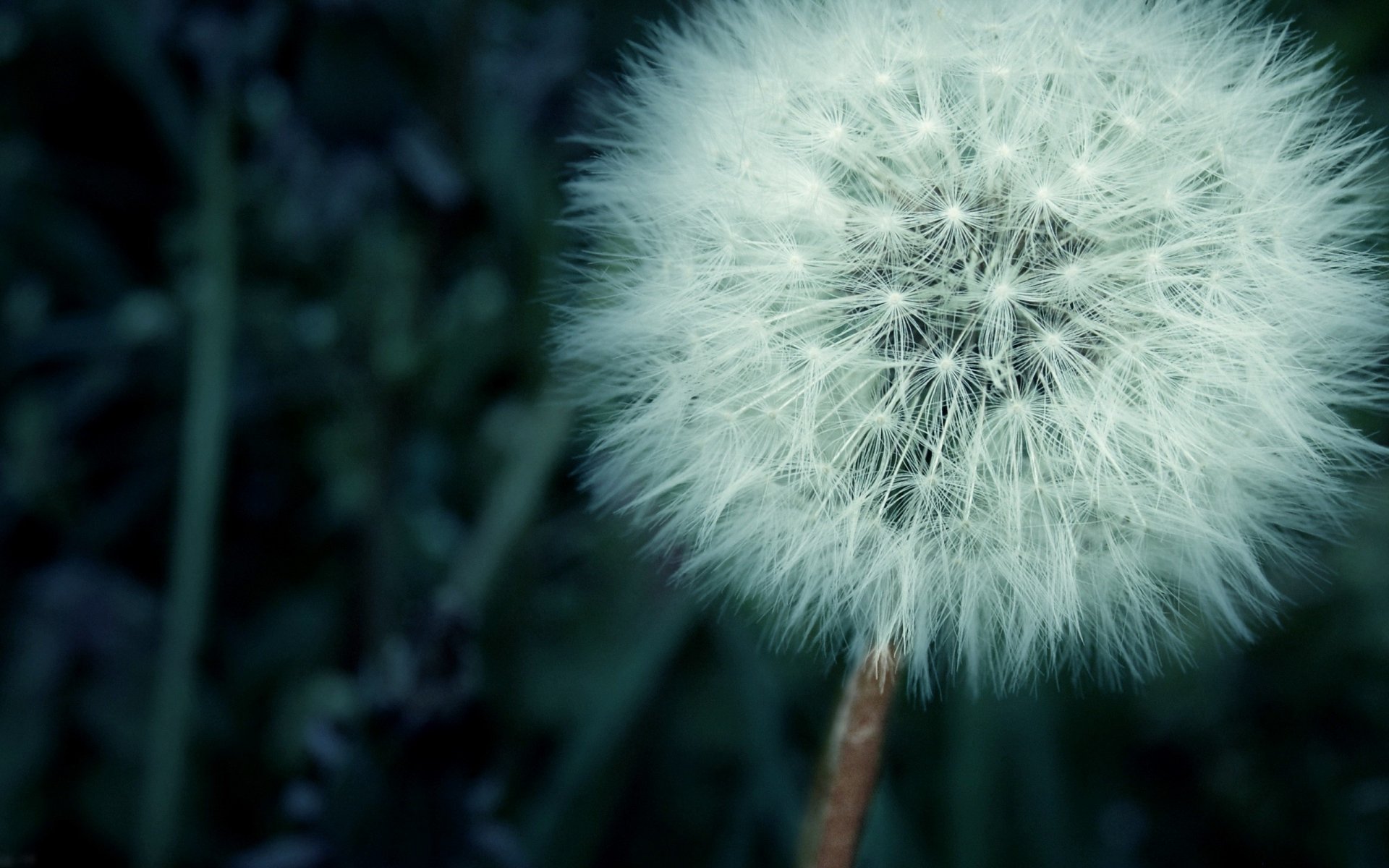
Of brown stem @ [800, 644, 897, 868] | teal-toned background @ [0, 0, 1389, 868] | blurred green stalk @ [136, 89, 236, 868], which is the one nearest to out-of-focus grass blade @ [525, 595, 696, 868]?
teal-toned background @ [0, 0, 1389, 868]

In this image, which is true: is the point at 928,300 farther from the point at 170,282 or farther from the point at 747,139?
the point at 170,282

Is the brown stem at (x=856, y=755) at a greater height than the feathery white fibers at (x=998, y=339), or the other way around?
the feathery white fibers at (x=998, y=339)

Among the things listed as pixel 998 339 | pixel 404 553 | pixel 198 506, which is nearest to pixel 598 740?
pixel 404 553

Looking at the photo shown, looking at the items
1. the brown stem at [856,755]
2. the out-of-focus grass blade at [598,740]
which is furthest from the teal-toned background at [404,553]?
the brown stem at [856,755]

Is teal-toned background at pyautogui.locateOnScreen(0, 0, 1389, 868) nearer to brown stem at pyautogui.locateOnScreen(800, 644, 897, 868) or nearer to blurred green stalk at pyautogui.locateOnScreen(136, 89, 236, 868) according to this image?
blurred green stalk at pyautogui.locateOnScreen(136, 89, 236, 868)

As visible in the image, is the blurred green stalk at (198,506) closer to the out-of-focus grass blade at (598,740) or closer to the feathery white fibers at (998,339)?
the out-of-focus grass blade at (598,740)

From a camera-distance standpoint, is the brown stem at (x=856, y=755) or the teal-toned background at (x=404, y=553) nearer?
the brown stem at (x=856, y=755)

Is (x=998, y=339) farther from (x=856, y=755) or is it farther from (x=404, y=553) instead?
(x=404, y=553)
